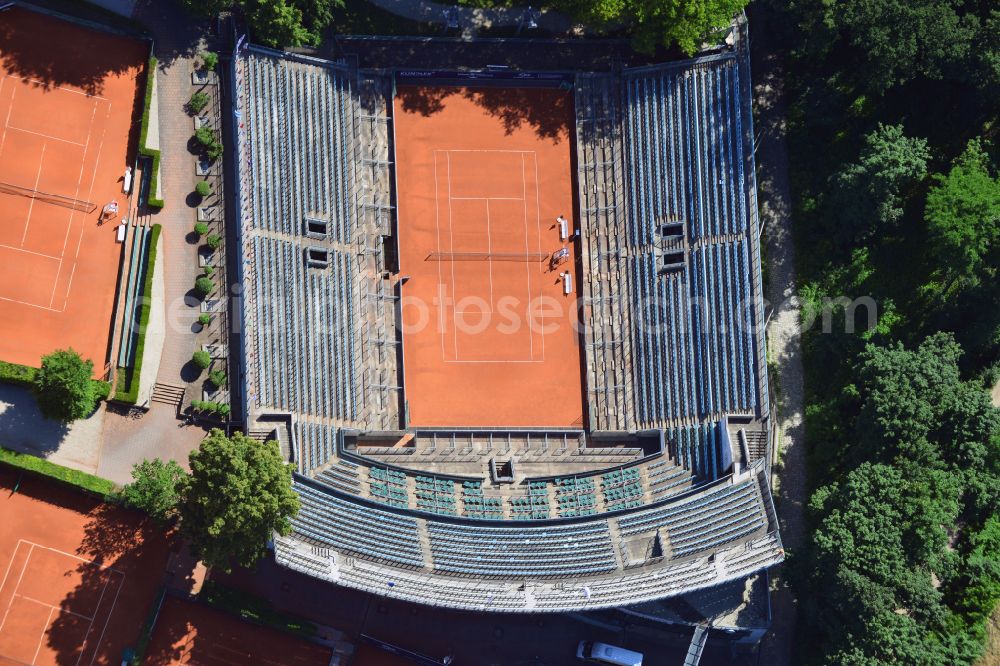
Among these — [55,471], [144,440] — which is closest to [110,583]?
[55,471]

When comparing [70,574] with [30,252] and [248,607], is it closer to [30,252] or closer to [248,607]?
[248,607]

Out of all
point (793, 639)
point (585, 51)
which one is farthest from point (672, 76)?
point (793, 639)

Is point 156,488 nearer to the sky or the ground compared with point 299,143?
nearer to the ground

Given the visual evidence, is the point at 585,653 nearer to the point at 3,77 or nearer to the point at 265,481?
the point at 265,481

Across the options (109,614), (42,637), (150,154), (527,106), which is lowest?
(42,637)

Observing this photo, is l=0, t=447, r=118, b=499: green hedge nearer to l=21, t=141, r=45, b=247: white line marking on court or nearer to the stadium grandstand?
the stadium grandstand

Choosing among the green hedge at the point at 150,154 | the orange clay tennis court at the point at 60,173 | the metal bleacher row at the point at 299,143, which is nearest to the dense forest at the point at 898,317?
the metal bleacher row at the point at 299,143

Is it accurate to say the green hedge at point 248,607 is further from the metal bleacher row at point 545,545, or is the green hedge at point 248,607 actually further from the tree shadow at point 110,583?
the metal bleacher row at point 545,545
